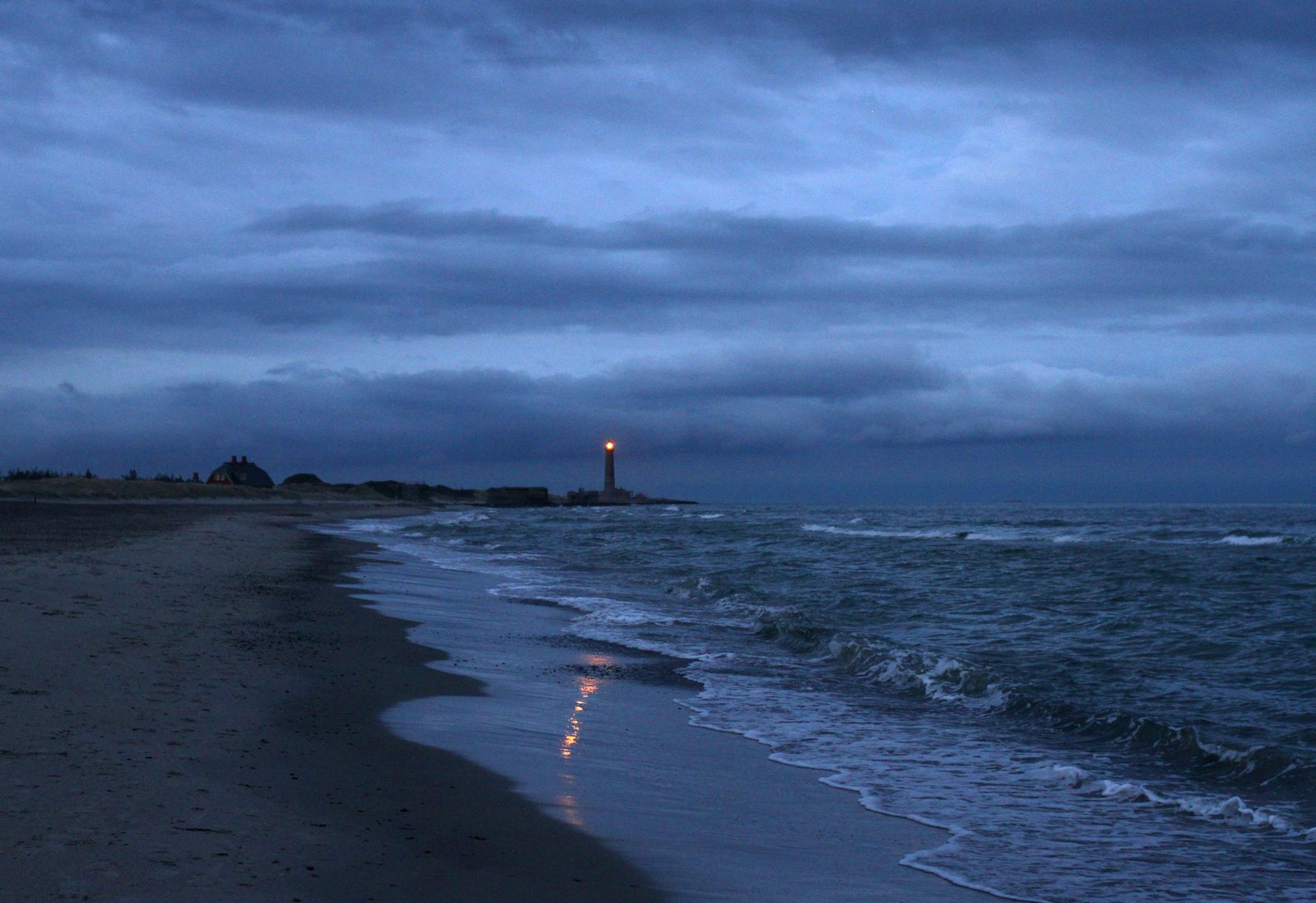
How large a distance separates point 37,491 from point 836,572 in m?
58.2

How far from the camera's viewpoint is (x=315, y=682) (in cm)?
938

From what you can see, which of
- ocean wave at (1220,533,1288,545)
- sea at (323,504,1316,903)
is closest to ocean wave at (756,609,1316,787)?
sea at (323,504,1316,903)

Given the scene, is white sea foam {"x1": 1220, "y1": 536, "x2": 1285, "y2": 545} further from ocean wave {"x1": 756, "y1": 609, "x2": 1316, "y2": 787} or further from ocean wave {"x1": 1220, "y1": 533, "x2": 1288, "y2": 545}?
ocean wave {"x1": 756, "y1": 609, "x2": 1316, "y2": 787}

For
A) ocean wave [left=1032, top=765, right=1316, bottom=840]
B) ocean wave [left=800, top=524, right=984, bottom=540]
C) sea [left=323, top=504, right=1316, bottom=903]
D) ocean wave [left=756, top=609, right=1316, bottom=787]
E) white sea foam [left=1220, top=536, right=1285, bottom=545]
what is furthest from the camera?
ocean wave [left=800, top=524, right=984, bottom=540]

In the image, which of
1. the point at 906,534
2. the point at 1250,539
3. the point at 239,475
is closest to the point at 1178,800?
the point at 1250,539

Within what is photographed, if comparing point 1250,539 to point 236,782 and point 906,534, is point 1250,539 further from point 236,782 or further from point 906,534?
point 236,782

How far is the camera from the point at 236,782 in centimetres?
566

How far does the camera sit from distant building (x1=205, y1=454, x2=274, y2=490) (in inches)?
4267

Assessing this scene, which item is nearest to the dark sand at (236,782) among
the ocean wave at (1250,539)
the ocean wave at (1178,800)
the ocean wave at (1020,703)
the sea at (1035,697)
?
the sea at (1035,697)

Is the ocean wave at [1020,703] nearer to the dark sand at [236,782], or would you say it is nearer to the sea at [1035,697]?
the sea at [1035,697]

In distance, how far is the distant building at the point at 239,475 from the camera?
108 m

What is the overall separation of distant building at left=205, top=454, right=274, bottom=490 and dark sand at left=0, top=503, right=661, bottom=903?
4034 inches

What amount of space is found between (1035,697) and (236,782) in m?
7.60

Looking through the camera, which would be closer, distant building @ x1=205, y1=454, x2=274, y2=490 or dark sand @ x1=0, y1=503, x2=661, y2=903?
dark sand @ x1=0, y1=503, x2=661, y2=903
